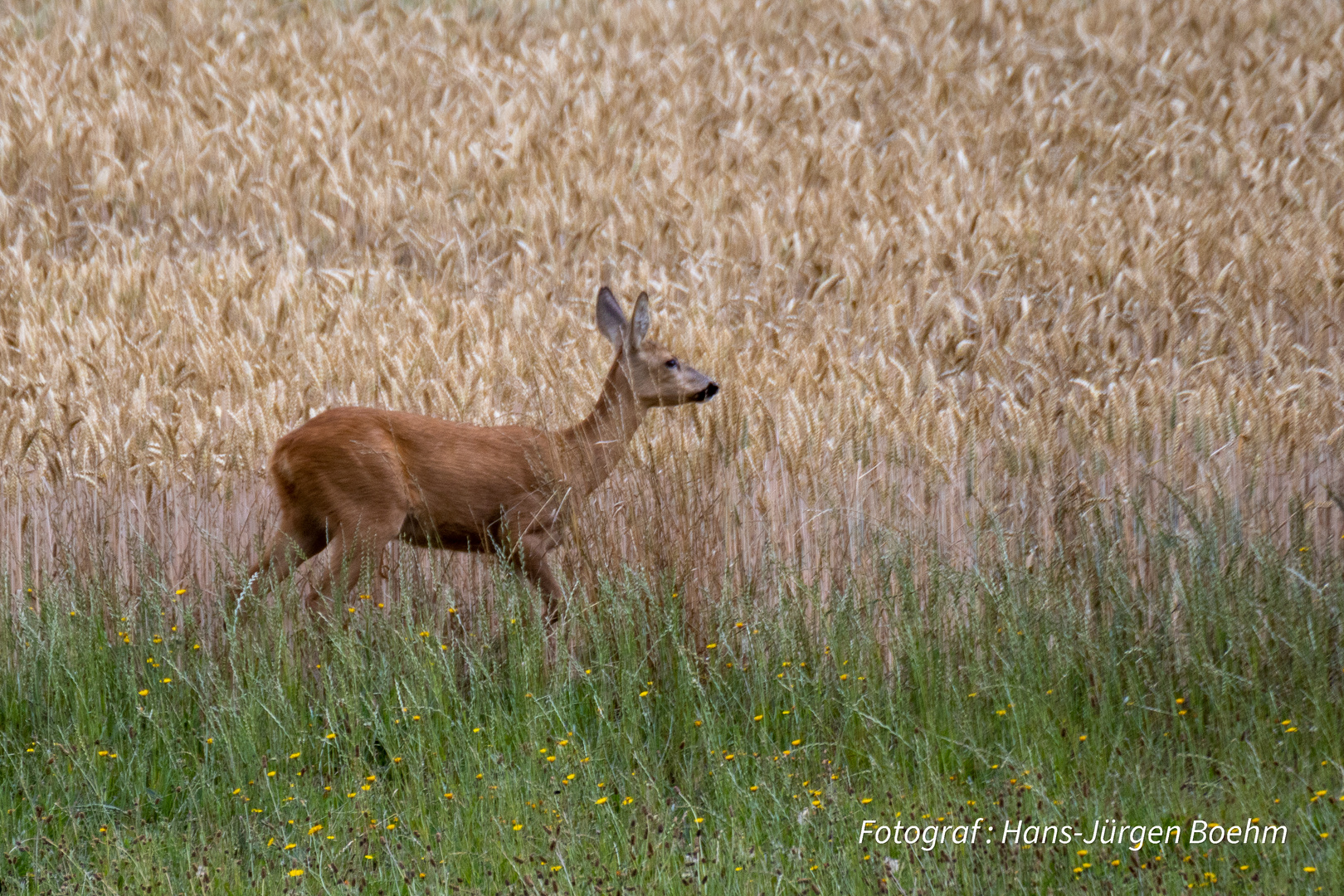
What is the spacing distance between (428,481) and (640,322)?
3.49 ft

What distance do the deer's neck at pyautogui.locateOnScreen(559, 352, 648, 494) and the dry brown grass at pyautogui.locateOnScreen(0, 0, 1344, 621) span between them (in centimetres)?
16

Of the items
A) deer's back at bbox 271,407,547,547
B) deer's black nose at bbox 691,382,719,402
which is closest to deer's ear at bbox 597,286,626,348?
deer's black nose at bbox 691,382,719,402

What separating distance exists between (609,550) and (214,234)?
26.2 feet

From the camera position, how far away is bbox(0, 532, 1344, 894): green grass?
12.1ft

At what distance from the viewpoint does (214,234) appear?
1209 cm

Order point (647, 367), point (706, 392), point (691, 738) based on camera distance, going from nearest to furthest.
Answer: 1. point (691, 738)
2. point (706, 392)
3. point (647, 367)

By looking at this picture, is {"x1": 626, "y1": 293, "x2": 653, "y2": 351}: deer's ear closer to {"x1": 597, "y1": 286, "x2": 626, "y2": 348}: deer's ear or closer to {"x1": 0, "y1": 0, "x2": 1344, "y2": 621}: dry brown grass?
{"x1": 597, "y1": 286, "x2": 626, "y2": 348}: deer's ear

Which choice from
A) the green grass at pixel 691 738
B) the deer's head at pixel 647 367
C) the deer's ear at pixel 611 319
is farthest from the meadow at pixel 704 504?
the deer's ear at pixel 611 319

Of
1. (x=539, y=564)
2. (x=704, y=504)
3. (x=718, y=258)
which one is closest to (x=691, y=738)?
(x=704, y=504)

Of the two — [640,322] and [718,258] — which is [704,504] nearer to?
[640,322]

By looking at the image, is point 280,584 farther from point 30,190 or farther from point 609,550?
point 30,190

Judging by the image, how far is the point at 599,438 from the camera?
604 cm

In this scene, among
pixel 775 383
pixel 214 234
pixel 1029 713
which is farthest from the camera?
pixel 214 234

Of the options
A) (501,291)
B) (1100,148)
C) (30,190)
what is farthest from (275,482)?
(1100,148)
